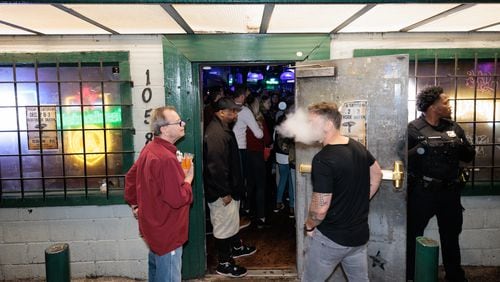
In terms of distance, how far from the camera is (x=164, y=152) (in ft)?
11.1

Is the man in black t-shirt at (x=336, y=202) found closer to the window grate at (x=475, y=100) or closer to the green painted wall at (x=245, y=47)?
the green painted wall at (x=245, y=47)

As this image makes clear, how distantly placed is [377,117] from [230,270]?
8.93 feet

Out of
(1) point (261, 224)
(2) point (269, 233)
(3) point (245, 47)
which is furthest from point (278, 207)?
(3) point (245, 47)

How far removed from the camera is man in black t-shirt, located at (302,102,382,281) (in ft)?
10.1

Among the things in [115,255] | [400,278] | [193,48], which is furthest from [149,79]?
[400,278]

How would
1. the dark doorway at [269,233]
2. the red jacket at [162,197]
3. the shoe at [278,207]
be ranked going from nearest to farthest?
the red jacket at [162,197], the dark doorway at [269,233], the shoe at [278,207]

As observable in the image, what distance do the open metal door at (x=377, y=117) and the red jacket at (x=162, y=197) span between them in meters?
1.69

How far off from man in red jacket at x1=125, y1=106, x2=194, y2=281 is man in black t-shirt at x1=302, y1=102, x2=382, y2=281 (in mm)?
1194

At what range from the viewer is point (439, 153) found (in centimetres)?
439

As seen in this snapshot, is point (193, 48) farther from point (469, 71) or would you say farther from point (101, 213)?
point (469, 71)

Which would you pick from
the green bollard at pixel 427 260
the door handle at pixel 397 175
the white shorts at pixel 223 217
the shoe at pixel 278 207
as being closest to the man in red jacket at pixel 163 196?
the white shorts at pixel 223 217

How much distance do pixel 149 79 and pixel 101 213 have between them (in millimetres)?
1858

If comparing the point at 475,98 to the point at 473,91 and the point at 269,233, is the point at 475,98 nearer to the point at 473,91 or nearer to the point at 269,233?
the point at 473,91

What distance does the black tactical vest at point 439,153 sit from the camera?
14.4 ft
